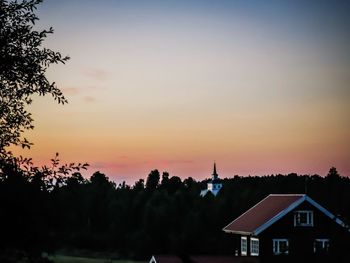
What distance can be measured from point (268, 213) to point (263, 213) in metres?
0.97

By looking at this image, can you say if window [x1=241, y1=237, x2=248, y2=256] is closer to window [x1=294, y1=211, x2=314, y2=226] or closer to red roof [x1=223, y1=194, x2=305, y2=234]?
red roof [x1=223, y1=194, x2=305, y2=234]

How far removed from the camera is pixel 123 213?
99.2m

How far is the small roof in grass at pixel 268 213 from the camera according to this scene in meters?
44.2

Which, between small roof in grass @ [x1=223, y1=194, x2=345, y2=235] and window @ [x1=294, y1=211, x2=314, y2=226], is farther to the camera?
window @ [x1=294, y1=211, x2=314, y2=226]

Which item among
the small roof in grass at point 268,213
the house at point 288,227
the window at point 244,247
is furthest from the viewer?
the window at point 244,247

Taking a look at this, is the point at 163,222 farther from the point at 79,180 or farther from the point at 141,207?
the point at 79,180

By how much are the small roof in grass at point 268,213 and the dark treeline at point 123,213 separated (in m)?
1.45

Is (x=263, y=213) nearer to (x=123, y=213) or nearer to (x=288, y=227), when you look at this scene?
(x=288, y=227)

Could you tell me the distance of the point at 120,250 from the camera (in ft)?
271

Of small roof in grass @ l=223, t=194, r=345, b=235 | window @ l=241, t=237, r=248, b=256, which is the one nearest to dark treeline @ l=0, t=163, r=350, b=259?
small roof in grass @ l=223, t=194, r=345, b=235

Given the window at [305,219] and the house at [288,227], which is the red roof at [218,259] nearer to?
the house at [288,227]

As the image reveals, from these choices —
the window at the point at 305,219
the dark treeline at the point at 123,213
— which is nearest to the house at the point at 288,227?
the window at the point at 305,219

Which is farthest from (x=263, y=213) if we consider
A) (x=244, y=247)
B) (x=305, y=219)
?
(x=305, y=219)

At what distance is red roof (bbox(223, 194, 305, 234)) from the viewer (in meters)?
44.7
